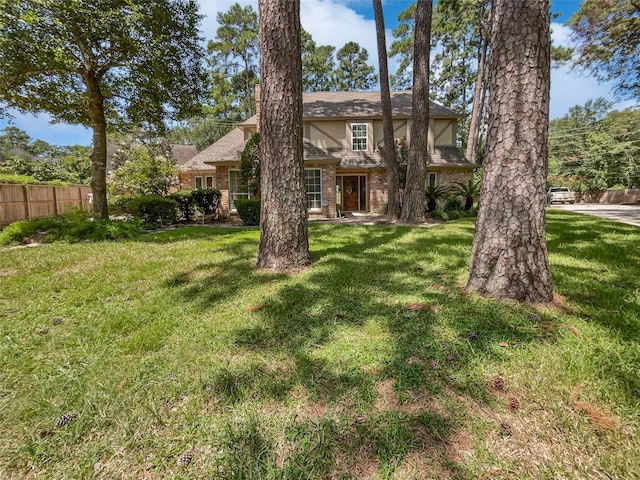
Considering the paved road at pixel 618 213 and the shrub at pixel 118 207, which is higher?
the shrub at pixel 118 207

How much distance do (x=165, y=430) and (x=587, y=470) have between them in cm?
189

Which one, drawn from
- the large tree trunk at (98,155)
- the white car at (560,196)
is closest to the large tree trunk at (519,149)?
the large tree trunk at (98,155)

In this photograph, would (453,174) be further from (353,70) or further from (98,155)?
(353,70)

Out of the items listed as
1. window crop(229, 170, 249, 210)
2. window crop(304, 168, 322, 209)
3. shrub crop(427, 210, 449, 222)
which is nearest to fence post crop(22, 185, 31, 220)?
window crop(229, 170, 249, 210)

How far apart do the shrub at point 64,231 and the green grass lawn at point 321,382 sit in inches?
176

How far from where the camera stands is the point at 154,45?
8.41 metres

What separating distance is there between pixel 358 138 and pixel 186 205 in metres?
9.40

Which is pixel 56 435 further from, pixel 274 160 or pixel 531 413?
pixel 274 160

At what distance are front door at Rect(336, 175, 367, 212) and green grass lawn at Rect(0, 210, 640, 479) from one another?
14.5m

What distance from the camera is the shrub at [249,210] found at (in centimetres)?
1098

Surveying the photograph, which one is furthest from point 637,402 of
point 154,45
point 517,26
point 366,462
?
point 154,45

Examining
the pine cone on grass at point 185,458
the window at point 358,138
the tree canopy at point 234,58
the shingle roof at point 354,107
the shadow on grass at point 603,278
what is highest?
the tree canopy at point 234,58

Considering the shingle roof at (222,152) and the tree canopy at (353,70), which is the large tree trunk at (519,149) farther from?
the tree canopy at (353,70)

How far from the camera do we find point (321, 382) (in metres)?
1.82
